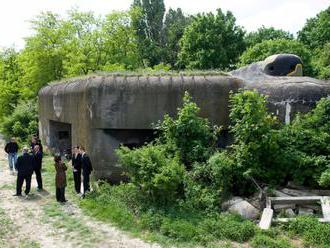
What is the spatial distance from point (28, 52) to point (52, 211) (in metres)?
17.2

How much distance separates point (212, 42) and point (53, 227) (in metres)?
24.6

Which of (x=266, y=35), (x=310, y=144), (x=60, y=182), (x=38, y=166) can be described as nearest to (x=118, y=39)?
(x=266, y=35)

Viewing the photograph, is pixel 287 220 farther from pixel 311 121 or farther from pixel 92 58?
pixel 92 58

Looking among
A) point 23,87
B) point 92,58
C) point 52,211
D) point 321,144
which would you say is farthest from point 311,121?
point 23,87

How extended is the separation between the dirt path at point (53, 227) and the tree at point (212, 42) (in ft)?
70.8

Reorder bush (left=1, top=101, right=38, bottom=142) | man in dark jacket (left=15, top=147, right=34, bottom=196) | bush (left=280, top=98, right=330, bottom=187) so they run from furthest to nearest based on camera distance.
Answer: bush (left=1, top=101, right=38, bottom=142) → man in dark jacket (left=15, top=147, right=34, bottom=196) → bush (left=280, top=98, right=330, bottom=187)

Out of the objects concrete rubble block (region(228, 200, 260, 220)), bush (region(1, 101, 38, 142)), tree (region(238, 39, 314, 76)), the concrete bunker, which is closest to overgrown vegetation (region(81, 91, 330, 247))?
concrete rubble block (region(228, 200, 260, 220))

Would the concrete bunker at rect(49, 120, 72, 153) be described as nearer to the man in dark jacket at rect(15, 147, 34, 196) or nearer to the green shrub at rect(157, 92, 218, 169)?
the man in dark jacket at rect(15, 147, 34, 196)

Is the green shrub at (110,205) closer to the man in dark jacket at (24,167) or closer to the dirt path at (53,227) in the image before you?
the dirt path at (53,227)

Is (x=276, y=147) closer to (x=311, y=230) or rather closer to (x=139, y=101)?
(x=311, y=230)

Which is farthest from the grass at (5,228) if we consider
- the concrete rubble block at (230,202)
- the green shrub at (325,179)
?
the green shrub at (325,179)

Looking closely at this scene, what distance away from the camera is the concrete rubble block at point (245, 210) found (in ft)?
28.7

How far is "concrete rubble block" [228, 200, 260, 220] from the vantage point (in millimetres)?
8734

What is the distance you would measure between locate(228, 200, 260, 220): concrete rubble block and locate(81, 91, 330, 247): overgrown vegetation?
0.85ft
